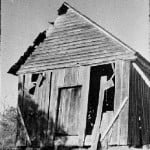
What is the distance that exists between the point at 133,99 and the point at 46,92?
426 cm

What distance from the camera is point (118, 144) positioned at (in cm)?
1372

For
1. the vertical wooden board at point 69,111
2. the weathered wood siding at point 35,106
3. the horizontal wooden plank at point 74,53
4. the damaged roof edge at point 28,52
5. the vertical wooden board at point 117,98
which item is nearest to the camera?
the vertical wooden board at point 117,98

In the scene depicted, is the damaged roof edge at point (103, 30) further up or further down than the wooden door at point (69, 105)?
further up

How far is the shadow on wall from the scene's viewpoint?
52.6ft

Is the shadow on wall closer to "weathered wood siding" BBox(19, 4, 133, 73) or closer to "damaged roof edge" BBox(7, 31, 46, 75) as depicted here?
"damaged roof edge" BBox(7, 31, 46, 75)

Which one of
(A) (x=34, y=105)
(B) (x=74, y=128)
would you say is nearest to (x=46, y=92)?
(A) (x=34, y=105)

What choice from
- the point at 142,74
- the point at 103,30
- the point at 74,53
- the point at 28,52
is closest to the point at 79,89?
the point at 74,53

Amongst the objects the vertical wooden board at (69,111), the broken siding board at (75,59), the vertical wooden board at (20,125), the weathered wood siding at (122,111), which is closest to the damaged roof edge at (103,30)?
the broken siding board at (75,59)

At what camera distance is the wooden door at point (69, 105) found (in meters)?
15.2

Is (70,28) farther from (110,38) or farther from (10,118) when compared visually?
(10,118)

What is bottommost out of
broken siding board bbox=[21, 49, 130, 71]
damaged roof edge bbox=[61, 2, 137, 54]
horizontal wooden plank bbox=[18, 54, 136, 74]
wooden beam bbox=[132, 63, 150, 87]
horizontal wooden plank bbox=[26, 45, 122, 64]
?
wooden beam bbox=[132, 63, 150, 87]

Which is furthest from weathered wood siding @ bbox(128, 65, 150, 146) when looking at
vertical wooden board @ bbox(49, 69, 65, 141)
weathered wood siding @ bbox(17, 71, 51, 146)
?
weathered wood siding @ bbox(17, 71, 51, 146)

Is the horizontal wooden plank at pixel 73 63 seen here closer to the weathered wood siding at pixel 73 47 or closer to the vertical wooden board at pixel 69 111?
the weathered wood siding at pixel 73 47

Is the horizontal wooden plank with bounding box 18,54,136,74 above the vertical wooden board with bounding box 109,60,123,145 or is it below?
above
